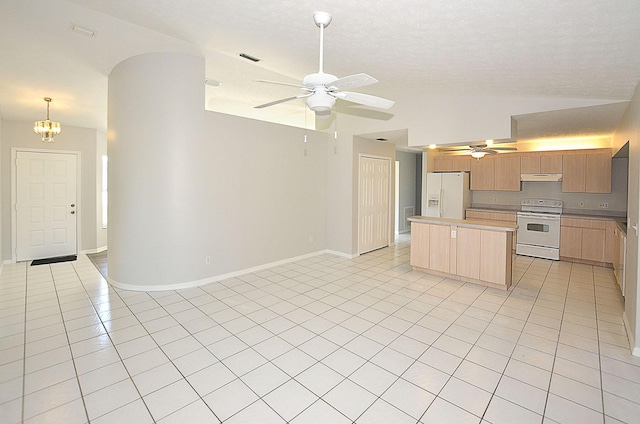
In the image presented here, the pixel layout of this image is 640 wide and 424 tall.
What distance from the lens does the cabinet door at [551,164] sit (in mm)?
6330

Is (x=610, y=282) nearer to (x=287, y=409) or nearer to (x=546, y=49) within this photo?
(x=546, y=49)

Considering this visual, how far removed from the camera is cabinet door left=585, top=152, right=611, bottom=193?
585cm

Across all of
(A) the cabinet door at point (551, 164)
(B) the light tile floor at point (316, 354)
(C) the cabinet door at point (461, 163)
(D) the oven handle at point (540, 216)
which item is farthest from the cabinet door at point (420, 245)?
(A) the cabinet door at point (551, 164)

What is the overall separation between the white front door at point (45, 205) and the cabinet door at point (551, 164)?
33.3ft

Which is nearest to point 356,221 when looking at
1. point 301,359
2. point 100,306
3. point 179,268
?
→ point 179,268

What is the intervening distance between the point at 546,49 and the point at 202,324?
4232 mm

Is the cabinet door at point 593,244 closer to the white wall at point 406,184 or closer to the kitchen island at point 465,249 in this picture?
the kitchen island at point 465,249

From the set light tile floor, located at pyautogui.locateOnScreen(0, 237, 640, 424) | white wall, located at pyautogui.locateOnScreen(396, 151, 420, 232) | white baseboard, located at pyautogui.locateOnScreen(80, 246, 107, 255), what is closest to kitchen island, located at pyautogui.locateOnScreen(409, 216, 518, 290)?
light tile floor, located at pyautogui.locateOnScreen(0, 237, 640, 424)

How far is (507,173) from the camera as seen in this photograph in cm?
701

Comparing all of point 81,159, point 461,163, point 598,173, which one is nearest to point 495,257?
point 598,173

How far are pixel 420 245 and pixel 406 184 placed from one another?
4.63 metres

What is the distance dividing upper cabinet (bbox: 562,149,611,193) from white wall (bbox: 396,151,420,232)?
13.0 ft

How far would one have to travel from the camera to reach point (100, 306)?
3779 mm

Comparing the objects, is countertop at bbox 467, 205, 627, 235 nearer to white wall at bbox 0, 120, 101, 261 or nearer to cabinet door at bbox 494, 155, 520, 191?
cabinet door at bbox 494, 155, 520, 191
